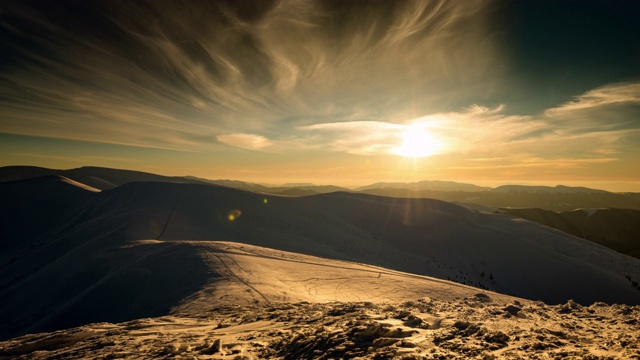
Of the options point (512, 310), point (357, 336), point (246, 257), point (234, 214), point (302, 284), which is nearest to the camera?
point (357, 336)

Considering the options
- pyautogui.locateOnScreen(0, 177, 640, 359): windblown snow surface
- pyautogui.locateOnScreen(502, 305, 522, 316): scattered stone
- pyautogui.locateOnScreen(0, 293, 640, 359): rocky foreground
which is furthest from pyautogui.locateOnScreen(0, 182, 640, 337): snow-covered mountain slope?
pyautogui.locateOnScreen(502, 305, 522, 316): scattered stone

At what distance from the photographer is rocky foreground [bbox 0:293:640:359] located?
5.03 meters

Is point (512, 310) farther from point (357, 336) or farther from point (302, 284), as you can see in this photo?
point (302, 284)

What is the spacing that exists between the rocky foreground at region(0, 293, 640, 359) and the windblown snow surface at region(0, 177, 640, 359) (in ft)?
0.16

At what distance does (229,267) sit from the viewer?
52.2 feet

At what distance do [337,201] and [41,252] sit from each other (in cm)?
3524

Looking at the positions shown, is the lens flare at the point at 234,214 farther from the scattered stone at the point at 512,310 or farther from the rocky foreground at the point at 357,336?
the scattered stone at the point at 512,310

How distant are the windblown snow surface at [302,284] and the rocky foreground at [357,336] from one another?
0.05m

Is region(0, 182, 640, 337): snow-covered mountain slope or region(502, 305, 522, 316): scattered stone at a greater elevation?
region(502, 305, 522, 316): scattered stone

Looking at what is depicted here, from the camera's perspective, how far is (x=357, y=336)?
19.5 feet

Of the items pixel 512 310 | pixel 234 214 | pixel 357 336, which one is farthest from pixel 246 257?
pixel 234 214

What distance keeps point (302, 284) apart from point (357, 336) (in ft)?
30.4

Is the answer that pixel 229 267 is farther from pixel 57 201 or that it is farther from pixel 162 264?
pixel 57 201

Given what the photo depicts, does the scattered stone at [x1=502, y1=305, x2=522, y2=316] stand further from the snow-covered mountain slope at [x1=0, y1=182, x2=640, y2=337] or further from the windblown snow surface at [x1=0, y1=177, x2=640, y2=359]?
the snow-covered mountain slope at [x1=0, y1=182, x2=640, y2=337]
